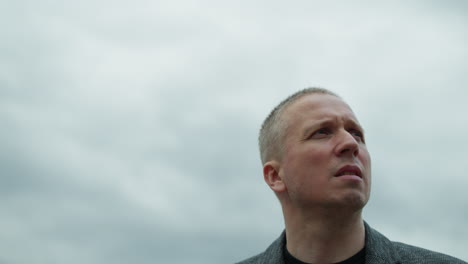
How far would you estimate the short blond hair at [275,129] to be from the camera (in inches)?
259

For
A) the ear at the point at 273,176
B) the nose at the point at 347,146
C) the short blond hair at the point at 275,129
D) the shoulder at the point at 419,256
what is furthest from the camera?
the short blond hair at the point at 275,129

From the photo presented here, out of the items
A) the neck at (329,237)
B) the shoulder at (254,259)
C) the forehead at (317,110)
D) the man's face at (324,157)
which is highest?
the forehead at (317,110)

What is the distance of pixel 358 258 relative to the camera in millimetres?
5703

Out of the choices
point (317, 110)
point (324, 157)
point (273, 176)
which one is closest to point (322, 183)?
point (324, 157)

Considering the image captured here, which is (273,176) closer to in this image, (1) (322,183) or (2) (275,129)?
(2) (275,129)

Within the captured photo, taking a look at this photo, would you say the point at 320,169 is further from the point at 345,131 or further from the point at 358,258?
the point at 358,258

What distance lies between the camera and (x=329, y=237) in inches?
228

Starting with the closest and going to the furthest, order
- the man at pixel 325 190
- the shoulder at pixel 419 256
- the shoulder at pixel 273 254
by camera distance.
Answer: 1. the shoulder at pixel 419 256
2. the man at pixel 325 190
3. the shoulder at pixel 273 254

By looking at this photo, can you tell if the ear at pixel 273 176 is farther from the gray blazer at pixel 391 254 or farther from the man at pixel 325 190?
the gray blazer at pixel 391 254

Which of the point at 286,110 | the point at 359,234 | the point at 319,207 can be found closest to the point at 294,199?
the point at 319,207

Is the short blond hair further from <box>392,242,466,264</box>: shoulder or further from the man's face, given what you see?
<box>392,242,466,264</box>: shoulder

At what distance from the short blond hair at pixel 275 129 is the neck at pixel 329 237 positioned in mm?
1059

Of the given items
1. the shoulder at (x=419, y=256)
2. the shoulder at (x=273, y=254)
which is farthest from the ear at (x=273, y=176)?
the shoulder at (x=419, y=256)

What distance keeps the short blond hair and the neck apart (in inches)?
41.7
